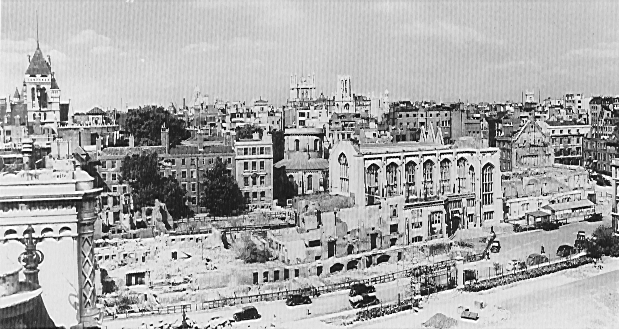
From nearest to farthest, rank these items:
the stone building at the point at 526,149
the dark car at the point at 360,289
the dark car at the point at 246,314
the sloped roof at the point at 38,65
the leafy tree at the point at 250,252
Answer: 1. the dark car at the point at 246,314
2. the sloped roof at the point at 38,65
3. the dark car at the point at 360,289
4. the leafy tree at the point at 250,252
5. the stone building at the point at 526,149

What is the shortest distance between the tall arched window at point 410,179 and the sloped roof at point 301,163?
0.97 meters

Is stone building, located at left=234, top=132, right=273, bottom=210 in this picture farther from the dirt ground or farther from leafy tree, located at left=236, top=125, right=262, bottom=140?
the dirt ground

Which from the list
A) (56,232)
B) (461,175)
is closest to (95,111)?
(56,232)

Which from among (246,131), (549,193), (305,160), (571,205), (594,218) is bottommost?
(594,218)

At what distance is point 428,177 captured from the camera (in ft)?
27.2

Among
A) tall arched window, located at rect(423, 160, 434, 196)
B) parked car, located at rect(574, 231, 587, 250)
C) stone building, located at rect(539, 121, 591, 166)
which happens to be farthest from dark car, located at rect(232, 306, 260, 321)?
stone building, located at rect(539, 121, 591, 166)

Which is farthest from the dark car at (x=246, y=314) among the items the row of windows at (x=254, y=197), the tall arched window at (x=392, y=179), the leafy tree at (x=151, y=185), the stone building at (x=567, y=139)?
the stone building at (x=567, y=139)

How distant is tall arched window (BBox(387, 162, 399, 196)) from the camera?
8055 mm

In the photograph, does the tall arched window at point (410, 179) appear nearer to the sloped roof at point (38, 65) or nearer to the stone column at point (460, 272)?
the stone column at point (460, 272)

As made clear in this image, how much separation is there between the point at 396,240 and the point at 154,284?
2.64 m

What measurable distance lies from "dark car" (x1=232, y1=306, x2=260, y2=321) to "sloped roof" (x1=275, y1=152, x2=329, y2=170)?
96.2 inches

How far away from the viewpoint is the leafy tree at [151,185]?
733cm

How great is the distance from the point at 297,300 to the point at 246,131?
339cm

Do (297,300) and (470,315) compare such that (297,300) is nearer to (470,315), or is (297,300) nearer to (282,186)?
(470,315)
